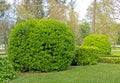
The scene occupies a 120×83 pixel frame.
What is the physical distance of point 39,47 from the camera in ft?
29.9

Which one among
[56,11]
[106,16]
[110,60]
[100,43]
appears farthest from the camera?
[106,16]

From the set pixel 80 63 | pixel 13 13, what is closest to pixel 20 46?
pixel 80 63

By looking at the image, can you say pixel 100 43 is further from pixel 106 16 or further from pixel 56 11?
pixel 106 16

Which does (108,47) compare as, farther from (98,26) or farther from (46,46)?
(98,26)

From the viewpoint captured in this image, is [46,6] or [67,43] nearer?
[67,43]

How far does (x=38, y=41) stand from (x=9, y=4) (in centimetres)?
2231

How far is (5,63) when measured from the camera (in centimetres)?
802

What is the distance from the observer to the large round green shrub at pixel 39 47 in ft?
29.9

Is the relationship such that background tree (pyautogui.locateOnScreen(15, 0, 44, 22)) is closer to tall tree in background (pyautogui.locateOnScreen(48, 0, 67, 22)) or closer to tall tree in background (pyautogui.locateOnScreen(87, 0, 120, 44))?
tall tree in background (pyautogui.locateOnScreen(48, 0, 67, 22))

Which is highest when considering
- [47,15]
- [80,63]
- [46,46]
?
[47,15]

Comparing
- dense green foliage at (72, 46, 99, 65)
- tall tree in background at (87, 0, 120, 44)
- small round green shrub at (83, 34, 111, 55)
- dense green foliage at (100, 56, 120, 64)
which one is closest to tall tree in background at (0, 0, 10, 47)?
tall tree in background at (87, 0, 120, 44)

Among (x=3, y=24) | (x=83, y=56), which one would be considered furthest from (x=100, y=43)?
(x=3, y=24)

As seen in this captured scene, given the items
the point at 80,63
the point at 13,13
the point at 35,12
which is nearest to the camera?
the point at 80,63

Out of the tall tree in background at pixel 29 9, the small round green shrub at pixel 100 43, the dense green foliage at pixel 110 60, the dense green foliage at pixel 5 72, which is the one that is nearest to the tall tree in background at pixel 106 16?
the tall tree in background at pixel 29 9
